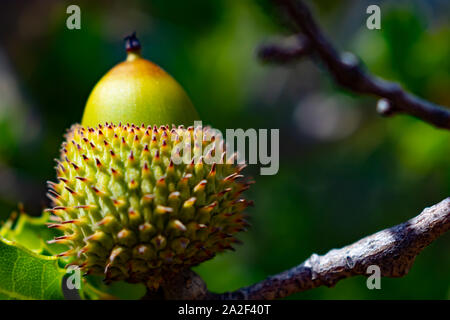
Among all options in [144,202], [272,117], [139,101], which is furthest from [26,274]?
[272,117]

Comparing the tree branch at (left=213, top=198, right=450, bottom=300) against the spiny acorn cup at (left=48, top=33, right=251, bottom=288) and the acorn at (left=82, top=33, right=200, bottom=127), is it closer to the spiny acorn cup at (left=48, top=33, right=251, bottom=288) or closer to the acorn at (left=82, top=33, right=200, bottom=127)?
the spiny acorn cup at (left=48, top=33, right=251, bottom=288)

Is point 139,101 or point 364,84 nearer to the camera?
point 139,101

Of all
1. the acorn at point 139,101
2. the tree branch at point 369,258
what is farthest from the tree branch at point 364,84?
the tree branch at point 369,258

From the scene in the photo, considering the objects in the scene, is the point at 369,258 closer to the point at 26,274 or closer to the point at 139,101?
the point at 139,101

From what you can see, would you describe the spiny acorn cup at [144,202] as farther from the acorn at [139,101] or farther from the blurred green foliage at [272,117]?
the blurred green foliage at [272,117]

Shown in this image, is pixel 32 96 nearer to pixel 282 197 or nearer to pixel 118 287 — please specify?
pixel 118 287
